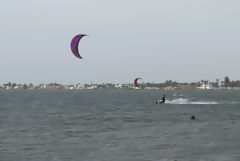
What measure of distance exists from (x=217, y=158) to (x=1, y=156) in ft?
36.5

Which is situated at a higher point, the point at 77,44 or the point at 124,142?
the point at 77,44

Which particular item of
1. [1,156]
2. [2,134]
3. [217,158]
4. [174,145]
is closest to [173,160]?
[217,158]

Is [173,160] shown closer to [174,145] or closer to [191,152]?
[191,152]

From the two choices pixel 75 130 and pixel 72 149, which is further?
pixel 75 130

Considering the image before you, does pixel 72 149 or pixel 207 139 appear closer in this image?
pixel 72 149

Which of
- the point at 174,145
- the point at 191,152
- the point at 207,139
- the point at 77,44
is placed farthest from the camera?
the point at 77,44

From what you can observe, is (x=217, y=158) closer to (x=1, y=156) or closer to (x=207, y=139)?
(x=207, y=139)

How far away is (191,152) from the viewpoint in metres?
26.6

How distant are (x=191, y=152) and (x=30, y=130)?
1817 cm

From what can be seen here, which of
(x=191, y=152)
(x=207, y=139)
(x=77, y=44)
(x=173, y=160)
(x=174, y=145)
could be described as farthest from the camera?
(x=77, y=44)

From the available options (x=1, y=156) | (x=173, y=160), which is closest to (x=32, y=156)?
(x=1, y=156)

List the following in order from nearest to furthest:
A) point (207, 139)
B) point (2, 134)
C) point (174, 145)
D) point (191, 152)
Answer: point (191, 152), point (174, 145), point (207, 139), point (2, 134)

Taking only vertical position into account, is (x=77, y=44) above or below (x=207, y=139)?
above

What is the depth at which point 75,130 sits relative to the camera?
40719mm
